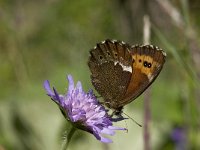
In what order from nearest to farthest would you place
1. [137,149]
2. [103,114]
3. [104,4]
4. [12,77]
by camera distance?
[103,114] < [137,149] < [104,4] < [12,77]

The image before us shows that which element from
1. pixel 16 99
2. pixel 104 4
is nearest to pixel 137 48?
pixel 16 99

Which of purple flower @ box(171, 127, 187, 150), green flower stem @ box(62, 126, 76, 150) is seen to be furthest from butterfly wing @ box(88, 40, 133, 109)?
purple flower @ box(171, 127, 187, 150)

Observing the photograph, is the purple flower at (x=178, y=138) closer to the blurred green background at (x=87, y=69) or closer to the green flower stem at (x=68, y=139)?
the blurred green background at (x=87, y=69)

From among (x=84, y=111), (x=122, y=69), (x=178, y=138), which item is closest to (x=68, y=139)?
(x=84, y=111)

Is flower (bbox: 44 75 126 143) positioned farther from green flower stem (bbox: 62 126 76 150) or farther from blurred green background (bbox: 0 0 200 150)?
blurred green background (bbox: 0 0 200 150)

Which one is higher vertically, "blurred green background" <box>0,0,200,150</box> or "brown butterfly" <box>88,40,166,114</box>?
"brown butterfly" <box>88,40,166,114</box>

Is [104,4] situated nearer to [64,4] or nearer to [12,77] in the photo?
[64,4]
